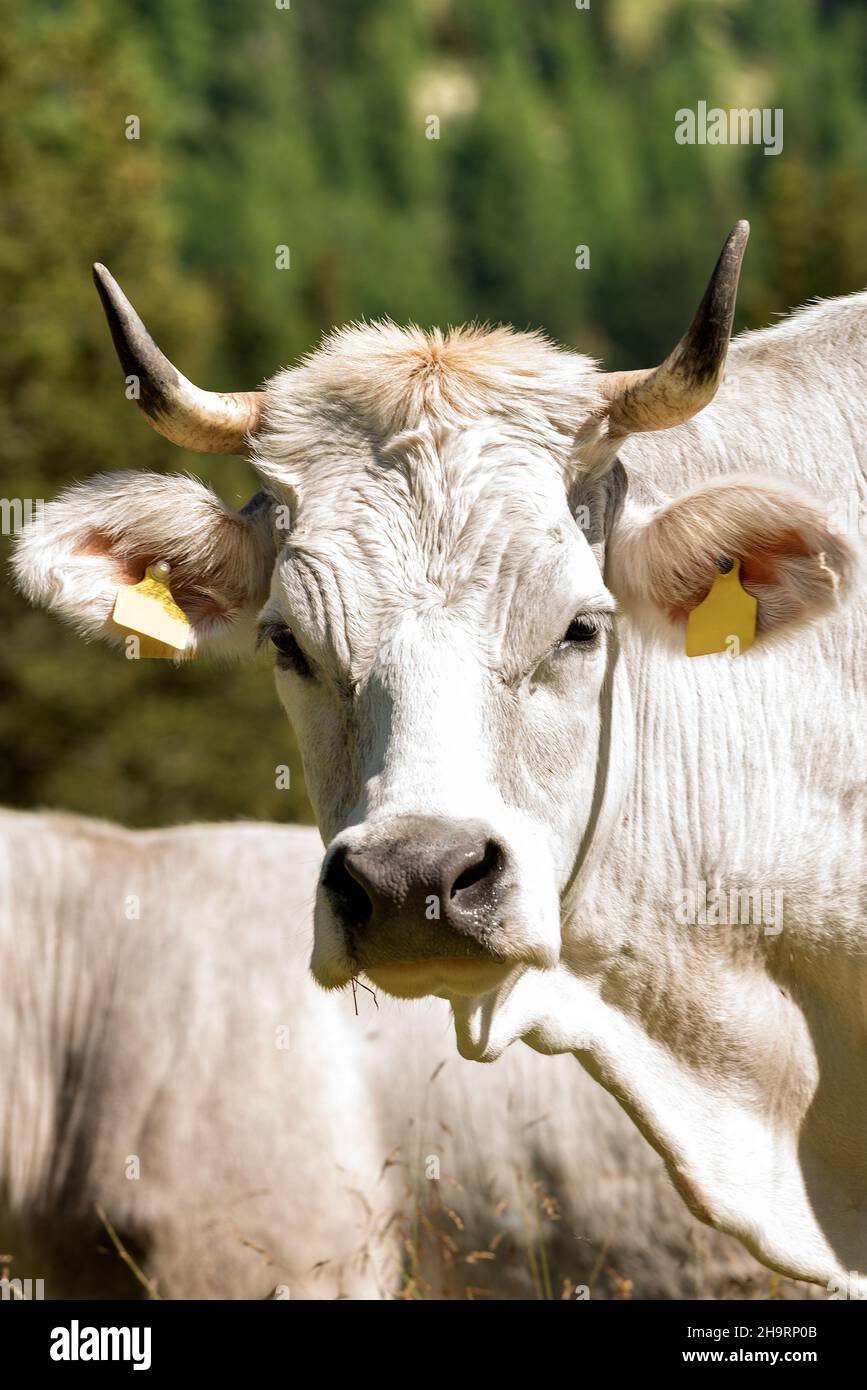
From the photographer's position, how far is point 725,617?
430 cm

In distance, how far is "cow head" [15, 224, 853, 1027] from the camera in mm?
3648

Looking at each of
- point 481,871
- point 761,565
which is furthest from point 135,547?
point 761,565

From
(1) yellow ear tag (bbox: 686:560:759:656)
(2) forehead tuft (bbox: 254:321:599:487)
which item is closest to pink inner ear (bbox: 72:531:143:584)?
(2) forehead tuft (bbox: 254:321:599:487)

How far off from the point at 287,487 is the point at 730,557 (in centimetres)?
114

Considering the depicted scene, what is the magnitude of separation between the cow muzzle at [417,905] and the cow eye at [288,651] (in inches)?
26.1

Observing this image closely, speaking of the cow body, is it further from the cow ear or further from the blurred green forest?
the blurred green forest

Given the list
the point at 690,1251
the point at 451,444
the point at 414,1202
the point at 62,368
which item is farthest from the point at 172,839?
the point at 62,368

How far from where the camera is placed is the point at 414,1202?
586 centimetres

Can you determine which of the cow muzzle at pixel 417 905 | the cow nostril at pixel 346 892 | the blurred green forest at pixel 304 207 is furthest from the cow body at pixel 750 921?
the blurred green forest at pixel 304 207

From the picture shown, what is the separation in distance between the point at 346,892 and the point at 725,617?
4.28ft

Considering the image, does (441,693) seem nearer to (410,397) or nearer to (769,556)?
(410,397)

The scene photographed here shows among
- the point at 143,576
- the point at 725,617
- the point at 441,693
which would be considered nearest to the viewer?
the point at 441,693

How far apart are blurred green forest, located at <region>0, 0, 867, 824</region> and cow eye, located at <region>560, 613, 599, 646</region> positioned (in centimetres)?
111
